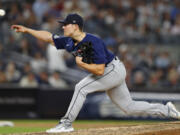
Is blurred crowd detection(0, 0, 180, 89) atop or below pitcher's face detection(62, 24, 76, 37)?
below

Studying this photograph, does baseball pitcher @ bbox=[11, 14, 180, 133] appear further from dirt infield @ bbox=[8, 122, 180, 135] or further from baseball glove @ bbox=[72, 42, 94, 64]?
dirt infield @ bbox=[8, 122, 180, 135]

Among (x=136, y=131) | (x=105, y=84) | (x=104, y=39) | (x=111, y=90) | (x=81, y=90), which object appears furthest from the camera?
(x=104, y=39)

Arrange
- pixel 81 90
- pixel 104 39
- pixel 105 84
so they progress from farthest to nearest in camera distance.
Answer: pixel 104 39, pixel 105 84, pixel 81 90

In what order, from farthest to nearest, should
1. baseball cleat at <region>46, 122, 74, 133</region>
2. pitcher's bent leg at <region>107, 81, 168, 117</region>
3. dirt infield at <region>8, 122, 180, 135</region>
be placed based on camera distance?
pitcher's bent leg at <region>107, 81, 168, 117</region>
baseball cleat at <region>46, 122, 74, 133</region>
dirt infield at <region>8, 122, 180, 135</region>

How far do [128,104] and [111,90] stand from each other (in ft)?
1.07

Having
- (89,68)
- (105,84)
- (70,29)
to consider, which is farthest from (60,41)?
(105,84)

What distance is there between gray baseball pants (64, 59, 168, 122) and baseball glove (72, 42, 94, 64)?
33 centimetres

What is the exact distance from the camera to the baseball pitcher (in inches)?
243

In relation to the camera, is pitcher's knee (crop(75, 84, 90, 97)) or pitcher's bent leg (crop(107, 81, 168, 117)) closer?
pitcher's knee (crop(75, 84, 90, 97))

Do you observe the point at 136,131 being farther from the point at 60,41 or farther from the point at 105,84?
the point at 60,41

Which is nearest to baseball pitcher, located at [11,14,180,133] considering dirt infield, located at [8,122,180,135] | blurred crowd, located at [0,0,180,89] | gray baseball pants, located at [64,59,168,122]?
gray baseball pants, located at [64,59,168,122]

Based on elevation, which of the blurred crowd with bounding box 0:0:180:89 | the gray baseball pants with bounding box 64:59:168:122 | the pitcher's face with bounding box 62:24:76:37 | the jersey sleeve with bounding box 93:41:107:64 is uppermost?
the pitcher's face with bounding box 62:24:76:37

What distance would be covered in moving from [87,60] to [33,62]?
780 cm

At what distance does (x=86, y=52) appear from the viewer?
618 centimetres
